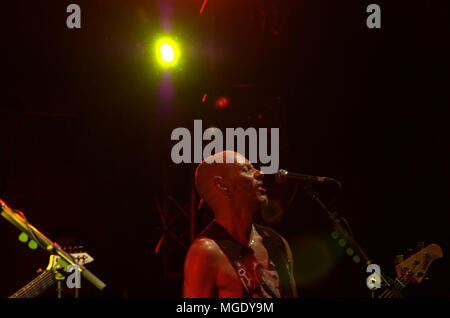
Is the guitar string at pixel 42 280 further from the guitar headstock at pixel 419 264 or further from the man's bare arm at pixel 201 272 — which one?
the guitar headstock at pixel 419 264

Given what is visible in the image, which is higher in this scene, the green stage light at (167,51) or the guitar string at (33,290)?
the green stage light at (167,51)

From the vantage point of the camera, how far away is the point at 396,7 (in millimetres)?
4750

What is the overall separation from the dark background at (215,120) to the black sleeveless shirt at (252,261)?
86.5 inches

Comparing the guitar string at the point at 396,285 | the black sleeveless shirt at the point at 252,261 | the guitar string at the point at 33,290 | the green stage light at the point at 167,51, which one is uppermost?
the green stage light at the point at 167,51

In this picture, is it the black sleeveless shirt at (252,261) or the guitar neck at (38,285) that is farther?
the guitar neck at (38,285)

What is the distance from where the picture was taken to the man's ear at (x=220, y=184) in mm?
2719

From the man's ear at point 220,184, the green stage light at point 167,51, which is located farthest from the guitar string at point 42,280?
the green stage light at point 167,51

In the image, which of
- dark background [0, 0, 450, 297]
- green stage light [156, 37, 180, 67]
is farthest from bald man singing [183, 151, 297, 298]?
green stage light [156, 37, 180, 67]

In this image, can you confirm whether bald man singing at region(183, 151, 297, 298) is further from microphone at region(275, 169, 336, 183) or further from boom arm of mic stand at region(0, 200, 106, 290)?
boom arm of mic stand at region(0, 200, 106, 290)

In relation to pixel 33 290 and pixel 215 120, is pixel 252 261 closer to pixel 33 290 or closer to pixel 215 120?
pixel 33 290

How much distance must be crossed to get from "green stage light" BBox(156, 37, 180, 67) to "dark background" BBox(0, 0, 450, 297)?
4.4 inches

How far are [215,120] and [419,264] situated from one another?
9.48ft

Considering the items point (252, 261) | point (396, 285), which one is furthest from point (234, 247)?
point (396, 285)

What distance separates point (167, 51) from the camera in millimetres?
5090
